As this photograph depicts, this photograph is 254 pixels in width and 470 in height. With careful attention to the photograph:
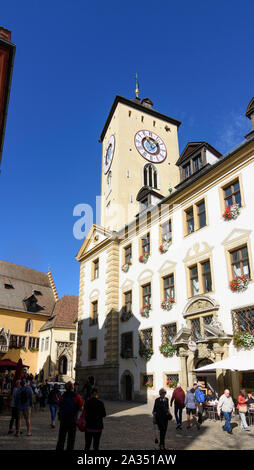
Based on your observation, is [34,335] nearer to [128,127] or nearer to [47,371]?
[47,371]

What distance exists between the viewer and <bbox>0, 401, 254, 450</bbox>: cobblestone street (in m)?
10.3

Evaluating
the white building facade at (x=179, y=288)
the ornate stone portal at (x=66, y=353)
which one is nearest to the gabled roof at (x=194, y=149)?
the white building facade at (x=179, y=288)

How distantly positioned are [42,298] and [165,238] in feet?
108

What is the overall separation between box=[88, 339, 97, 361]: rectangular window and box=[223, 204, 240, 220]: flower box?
15940 millimetres

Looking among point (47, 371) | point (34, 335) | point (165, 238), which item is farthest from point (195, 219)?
point (34, 335)

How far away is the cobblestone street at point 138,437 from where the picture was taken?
10312 millimetres

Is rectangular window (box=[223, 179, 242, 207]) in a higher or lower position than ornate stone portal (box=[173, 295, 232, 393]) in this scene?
higher

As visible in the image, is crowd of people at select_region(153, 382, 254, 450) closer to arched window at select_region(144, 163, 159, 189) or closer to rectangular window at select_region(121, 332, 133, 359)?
rectangular window at select_region(121, 332, 133, 359)

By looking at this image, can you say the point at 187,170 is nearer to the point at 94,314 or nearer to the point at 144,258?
the point at 144,258

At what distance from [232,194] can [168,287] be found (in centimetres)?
734

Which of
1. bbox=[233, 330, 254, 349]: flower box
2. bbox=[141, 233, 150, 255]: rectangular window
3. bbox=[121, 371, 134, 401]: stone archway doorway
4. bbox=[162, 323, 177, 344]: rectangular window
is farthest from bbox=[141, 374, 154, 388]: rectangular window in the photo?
bbox=[141, 233, 150, 255]: rectangular window

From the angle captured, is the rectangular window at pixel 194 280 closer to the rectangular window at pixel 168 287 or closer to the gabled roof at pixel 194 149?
the rectangular window at pixel 168 287

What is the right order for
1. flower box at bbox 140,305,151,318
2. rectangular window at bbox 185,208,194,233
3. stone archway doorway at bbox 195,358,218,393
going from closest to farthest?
stone archway doorway at bbox 195,358,218,393 < rectangular window at bbox 185,208,194,233 < flower box at bbox 140,305,151,318

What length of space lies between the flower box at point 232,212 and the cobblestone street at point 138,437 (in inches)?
388
